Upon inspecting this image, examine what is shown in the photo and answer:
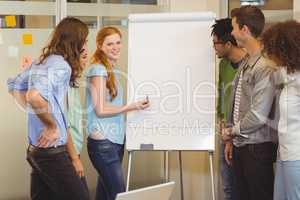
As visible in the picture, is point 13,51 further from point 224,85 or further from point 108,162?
point 224,85

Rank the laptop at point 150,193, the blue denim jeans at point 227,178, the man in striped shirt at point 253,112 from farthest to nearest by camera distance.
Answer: the blue denim jeans at point 227,178 → the man in striped shirt at point 253,112 → the laptop at point 150,193

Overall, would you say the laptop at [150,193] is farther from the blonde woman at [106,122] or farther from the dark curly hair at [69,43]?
the blonde woman at [106,122]

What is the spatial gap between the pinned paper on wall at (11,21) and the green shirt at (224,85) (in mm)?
1640

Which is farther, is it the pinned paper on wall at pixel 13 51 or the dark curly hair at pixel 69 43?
the pinned paper on wall at pixel 13 51

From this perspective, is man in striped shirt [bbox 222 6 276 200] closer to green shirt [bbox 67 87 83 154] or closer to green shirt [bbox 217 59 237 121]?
green shirt [bbox 217 59 237 121]

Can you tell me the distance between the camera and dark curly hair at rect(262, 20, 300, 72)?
264 cm

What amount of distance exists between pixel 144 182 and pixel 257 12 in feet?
6.81

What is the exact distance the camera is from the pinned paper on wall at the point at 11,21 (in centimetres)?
391

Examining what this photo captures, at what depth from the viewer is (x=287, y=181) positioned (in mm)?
2607

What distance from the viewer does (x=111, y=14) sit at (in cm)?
426

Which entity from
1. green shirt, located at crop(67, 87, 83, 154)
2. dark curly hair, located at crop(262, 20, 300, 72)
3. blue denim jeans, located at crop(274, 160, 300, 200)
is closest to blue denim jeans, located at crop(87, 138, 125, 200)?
green shirt, located at crop(67, 87, 83, 154)

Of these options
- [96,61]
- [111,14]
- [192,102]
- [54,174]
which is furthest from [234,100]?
[111,14]

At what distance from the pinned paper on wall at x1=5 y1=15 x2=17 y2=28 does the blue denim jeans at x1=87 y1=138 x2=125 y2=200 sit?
1204 millimetres

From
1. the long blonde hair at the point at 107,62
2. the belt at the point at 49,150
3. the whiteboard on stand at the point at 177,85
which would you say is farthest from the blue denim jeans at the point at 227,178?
the belt at the point at 49,150
